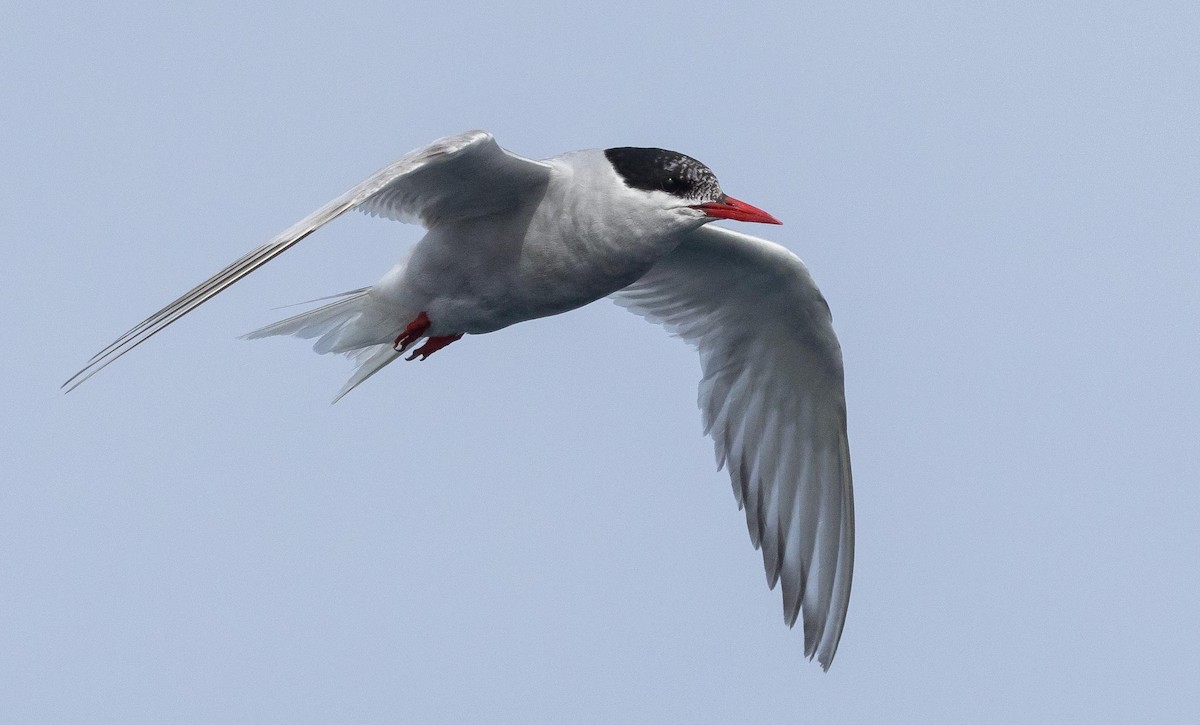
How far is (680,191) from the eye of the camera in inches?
299

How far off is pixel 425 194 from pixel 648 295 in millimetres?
2229

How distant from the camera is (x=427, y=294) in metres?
8.19

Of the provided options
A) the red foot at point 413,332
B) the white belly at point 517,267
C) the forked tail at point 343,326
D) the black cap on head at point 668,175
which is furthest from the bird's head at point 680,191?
the forked tail at point 343,326

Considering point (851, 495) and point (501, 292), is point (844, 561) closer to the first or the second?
point (851, 495)

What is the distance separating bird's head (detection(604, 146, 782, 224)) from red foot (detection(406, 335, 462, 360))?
4.99 ft

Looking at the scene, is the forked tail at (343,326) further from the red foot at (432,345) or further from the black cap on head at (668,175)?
the black cap on head at (668,175)

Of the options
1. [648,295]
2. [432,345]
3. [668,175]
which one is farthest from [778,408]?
[668,175]

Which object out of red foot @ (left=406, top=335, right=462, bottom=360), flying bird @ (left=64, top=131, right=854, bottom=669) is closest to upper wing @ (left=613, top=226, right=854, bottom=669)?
flying bird @ (left=64, top=131, right=854, bottom=669)

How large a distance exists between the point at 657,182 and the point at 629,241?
0.99 ft

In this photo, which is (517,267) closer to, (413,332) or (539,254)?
(539,254)

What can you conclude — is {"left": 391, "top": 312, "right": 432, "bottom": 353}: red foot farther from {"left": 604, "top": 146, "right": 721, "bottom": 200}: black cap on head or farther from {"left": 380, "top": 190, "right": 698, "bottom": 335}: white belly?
{"left": 604, "top": 146, "right": 721, "bottom": 200}: black cap on head

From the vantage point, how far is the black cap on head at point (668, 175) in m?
7.59

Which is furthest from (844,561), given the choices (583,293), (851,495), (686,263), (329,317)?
(329,317)

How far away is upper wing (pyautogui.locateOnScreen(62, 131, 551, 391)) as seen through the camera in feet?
21.0
